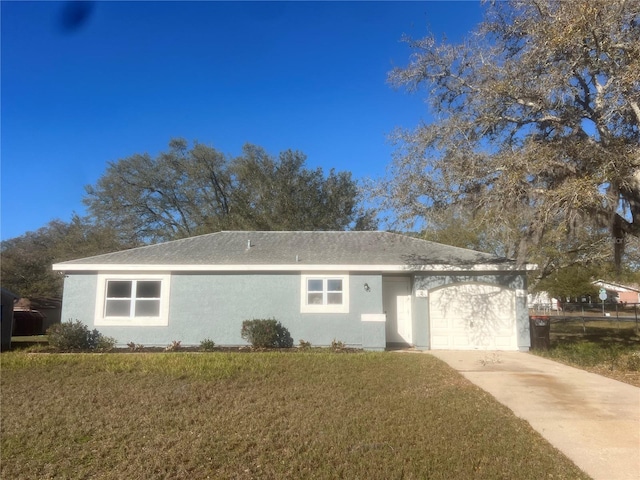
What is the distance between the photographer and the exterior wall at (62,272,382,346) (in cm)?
1412

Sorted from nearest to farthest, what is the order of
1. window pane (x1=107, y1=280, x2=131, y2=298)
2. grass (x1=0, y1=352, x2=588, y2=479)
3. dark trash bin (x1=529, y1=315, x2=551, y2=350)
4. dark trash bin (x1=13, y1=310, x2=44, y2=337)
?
grass (x1=0, y1=352, x2=588, y2=479), dark trash bin (x1=529, y1=315, x2=551, y2=350), window pane (x1=107, y1=280, x2=131, y2=298), dark trash bin (x1=13, y1=310, x2=44, y2=337)

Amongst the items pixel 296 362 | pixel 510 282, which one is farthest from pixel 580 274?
pixel 296 362

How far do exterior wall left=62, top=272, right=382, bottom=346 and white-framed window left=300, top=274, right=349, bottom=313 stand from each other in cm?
16

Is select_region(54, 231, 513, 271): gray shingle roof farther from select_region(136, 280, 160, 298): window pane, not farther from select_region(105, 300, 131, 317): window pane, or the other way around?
select_region(105, 300, 131, 317): window pane

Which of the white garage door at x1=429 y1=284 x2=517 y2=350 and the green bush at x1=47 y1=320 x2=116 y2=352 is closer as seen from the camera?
the green bush at x1=47 y1=320 x2=116 y2=352

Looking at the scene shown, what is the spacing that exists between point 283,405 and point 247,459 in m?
2.18

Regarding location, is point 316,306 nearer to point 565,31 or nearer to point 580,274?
point 565,31

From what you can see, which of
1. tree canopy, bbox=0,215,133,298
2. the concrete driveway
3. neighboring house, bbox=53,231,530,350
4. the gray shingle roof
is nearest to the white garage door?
neighboring house, bbox=53,231,530,350

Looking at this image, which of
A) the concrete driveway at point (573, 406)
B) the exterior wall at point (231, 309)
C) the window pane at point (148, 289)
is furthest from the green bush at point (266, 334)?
the concrete driveway at point (573, 406)

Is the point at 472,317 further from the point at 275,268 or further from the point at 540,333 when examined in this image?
the point at 275,268

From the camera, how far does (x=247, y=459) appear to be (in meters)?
4.99

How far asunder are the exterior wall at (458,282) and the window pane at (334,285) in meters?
2.36

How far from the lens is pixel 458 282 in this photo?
14492mm

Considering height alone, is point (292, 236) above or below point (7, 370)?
above
